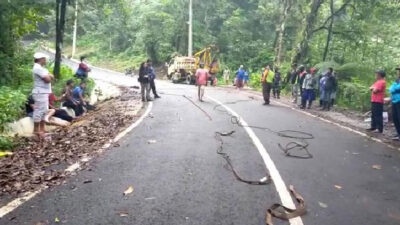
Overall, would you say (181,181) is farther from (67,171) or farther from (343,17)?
(343,17)

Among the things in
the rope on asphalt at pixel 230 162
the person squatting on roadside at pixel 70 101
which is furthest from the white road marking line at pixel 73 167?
the person squatting on roadside at pixel 70 101

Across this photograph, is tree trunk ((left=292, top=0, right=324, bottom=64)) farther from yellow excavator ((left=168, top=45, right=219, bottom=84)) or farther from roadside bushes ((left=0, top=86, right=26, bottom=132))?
roadside bushes ((left=0, top=86, right=26, bottom=132))

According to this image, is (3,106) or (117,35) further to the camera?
(117,35)

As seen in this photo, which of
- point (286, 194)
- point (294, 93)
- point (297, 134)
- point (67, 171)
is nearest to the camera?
point (286, 194)

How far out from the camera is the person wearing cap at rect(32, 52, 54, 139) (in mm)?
8625

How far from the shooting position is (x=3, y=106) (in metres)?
9.67

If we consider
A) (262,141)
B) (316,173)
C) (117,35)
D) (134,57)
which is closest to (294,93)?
(262,141)

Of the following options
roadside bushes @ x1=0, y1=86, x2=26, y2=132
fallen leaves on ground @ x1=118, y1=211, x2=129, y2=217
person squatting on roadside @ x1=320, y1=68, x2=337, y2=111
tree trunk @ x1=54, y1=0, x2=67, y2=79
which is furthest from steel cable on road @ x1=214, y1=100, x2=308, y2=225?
tree trunk @ x1=54, y1=0, x2=67, y2=79

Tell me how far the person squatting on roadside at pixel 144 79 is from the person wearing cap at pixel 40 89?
322 inches

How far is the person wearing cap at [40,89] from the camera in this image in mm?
8625

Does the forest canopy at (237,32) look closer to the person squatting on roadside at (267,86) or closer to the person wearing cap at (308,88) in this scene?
the person wearing cap at (308,88)

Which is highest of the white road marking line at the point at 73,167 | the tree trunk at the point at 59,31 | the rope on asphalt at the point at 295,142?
the tree trunk at the point at 59,31

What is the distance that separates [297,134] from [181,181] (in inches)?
208

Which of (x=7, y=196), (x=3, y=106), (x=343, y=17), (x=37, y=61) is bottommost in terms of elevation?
(x=7, y=196)
